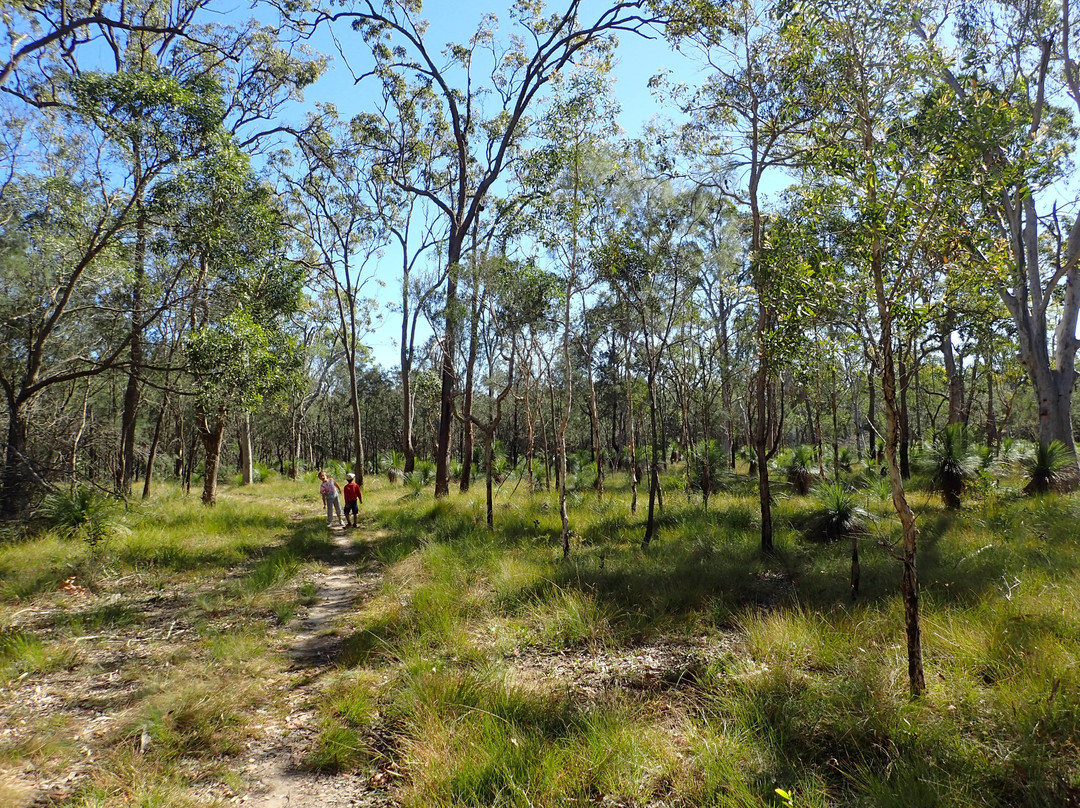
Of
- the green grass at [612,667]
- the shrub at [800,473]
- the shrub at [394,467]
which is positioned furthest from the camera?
the shrub at [394,467]

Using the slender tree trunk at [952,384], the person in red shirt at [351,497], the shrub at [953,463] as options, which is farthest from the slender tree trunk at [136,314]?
the slender tree trunk at [952,384]

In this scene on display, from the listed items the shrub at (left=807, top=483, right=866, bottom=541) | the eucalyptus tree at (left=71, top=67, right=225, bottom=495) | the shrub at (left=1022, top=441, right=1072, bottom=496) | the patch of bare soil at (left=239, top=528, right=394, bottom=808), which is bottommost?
the patch of bare soil at (left=239, top=528, right=394, bottom=808)

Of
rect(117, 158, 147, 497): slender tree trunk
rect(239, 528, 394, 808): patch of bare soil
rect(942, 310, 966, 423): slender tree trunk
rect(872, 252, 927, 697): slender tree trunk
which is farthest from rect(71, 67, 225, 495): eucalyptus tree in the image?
Result: rect(942, 310, 966, 423): slender tree trunk

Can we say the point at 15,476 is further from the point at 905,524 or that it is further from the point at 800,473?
the point at 800,473

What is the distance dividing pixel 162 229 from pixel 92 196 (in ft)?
8.36

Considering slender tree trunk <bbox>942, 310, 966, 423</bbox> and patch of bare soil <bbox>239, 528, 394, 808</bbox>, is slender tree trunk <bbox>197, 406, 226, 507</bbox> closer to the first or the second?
patch of bare soil <bbox>239, 528, 394, 808</bbox>

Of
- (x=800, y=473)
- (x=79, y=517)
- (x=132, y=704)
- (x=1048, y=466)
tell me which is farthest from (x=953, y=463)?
(x=79, y=517)

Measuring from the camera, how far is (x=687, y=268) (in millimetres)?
15188

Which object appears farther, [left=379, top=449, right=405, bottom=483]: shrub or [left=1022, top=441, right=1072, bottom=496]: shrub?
[left=379, top=449, right=405, bottom=483]: shrub

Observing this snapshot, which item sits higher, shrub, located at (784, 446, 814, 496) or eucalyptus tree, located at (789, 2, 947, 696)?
eucalyptus tree, located at (789, 2, 947, 696)

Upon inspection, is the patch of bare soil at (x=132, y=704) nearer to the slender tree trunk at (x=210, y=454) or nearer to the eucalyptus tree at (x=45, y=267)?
the eucalyptus tree at (x=45, y=267)

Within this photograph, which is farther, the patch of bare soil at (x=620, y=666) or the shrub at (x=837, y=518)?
the shrub at (x=837, y=518)

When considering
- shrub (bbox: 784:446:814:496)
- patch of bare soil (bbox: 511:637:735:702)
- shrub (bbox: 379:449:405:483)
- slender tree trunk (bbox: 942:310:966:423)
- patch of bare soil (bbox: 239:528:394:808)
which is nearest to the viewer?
patch of bare soil (bbox: 239:528:394:808)

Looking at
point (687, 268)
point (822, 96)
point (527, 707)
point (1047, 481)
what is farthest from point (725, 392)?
point (527, 707)
